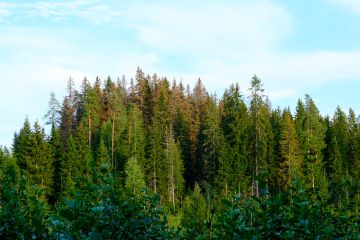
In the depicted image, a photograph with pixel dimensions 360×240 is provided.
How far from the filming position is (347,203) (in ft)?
20.1

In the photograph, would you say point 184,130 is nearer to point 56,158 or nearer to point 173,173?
point 173,173

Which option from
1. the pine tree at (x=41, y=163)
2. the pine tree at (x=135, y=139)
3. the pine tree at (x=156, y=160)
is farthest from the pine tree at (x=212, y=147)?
the pine tree at (x=41, y=163)

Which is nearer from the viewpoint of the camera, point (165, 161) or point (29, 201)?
point (29, 201)

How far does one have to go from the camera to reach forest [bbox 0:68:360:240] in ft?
16.3

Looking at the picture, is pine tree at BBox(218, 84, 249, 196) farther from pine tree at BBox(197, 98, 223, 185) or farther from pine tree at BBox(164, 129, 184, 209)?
pine tree at BBox(164, 129, 184, 209)

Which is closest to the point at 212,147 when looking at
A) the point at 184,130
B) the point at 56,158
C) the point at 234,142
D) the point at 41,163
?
the point at 234,142

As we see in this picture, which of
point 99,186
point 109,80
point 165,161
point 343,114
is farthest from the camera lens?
point 109,80

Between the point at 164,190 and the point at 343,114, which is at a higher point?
the point at 343,114

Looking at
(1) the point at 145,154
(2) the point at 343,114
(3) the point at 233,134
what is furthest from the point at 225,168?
(2) the point at 343,114

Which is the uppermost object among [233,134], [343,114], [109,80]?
[109,80]

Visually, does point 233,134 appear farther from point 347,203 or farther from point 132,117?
point 347,203

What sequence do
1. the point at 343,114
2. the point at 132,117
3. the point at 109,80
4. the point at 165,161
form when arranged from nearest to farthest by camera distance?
the point at 165,161 → the point at 132,117 → the point at 343,114 → the point at 109,80

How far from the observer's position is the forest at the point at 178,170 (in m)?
4.98

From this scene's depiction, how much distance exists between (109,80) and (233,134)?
36454 millimetres
